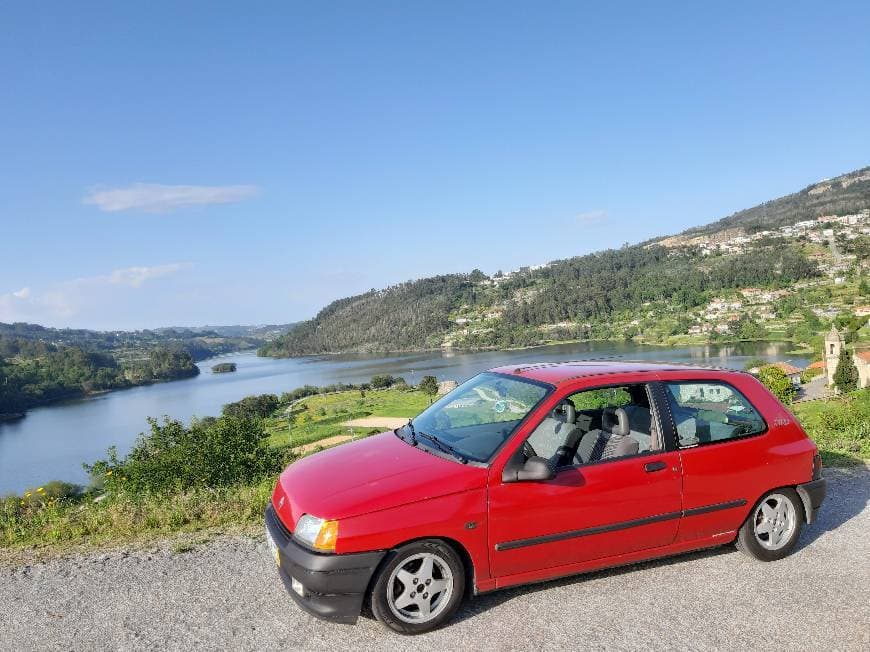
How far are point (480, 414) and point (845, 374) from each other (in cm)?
5318

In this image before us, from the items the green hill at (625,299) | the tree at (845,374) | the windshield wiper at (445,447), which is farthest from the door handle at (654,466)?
the green hill at (625,299)

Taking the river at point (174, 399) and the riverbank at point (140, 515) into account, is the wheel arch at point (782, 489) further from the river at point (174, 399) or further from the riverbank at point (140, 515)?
the river at point (174, 399)

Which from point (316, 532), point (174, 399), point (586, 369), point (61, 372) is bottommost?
point (174, 399)

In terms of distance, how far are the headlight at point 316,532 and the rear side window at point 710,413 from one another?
2.34 meters

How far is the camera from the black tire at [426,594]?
3.23m

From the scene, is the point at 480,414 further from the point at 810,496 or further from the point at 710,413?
the point at 810,496

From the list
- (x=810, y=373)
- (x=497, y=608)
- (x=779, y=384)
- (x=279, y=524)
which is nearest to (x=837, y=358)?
(x=810, y=373)

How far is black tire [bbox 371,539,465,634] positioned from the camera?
3.23m

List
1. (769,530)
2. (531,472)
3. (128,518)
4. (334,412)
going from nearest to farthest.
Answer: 1. (531,472)
2. (769,530)
3. (128,518)
4. (334,412)

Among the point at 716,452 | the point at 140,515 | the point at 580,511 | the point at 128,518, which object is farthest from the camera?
the point at 140,515

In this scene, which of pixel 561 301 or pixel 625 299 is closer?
pixel 625 299

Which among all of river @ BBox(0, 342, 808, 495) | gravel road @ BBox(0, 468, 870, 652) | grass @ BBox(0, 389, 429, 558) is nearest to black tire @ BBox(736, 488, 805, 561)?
gravel road @ BBox(0, 468, 870, 652)

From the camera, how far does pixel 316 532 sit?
3.21m

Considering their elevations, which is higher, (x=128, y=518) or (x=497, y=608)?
(x=128, y=518)
